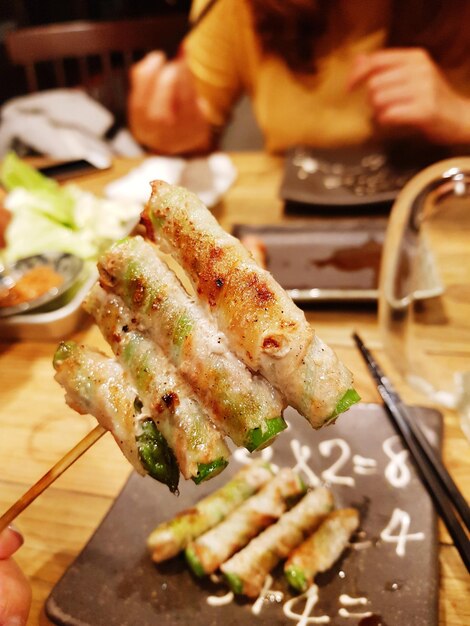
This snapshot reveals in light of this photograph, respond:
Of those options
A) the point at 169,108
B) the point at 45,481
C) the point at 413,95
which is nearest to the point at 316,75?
the point at 413,95

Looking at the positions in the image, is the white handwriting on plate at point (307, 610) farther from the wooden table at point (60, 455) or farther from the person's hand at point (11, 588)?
the person's hand at point (11, 588)

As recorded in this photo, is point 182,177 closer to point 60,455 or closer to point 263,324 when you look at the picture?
point 60,455

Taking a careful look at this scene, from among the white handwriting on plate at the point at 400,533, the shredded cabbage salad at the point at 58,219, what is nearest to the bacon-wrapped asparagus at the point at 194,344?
the white handwriting on plate at the point at 400,533

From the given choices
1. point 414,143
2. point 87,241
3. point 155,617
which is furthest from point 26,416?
point 414,143

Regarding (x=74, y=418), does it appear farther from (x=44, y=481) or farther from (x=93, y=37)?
(x=93, y=37)

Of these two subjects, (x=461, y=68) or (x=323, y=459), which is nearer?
(x=323, y=459)

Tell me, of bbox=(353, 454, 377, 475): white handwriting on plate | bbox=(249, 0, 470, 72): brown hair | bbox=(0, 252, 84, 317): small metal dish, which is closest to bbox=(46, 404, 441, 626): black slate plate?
bbox=(353, 454, 377, 475): white handwriting on plate

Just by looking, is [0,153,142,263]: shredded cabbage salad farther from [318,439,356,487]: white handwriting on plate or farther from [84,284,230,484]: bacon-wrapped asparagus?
[84,284,230,484]: bacon-wrapped asparagus
